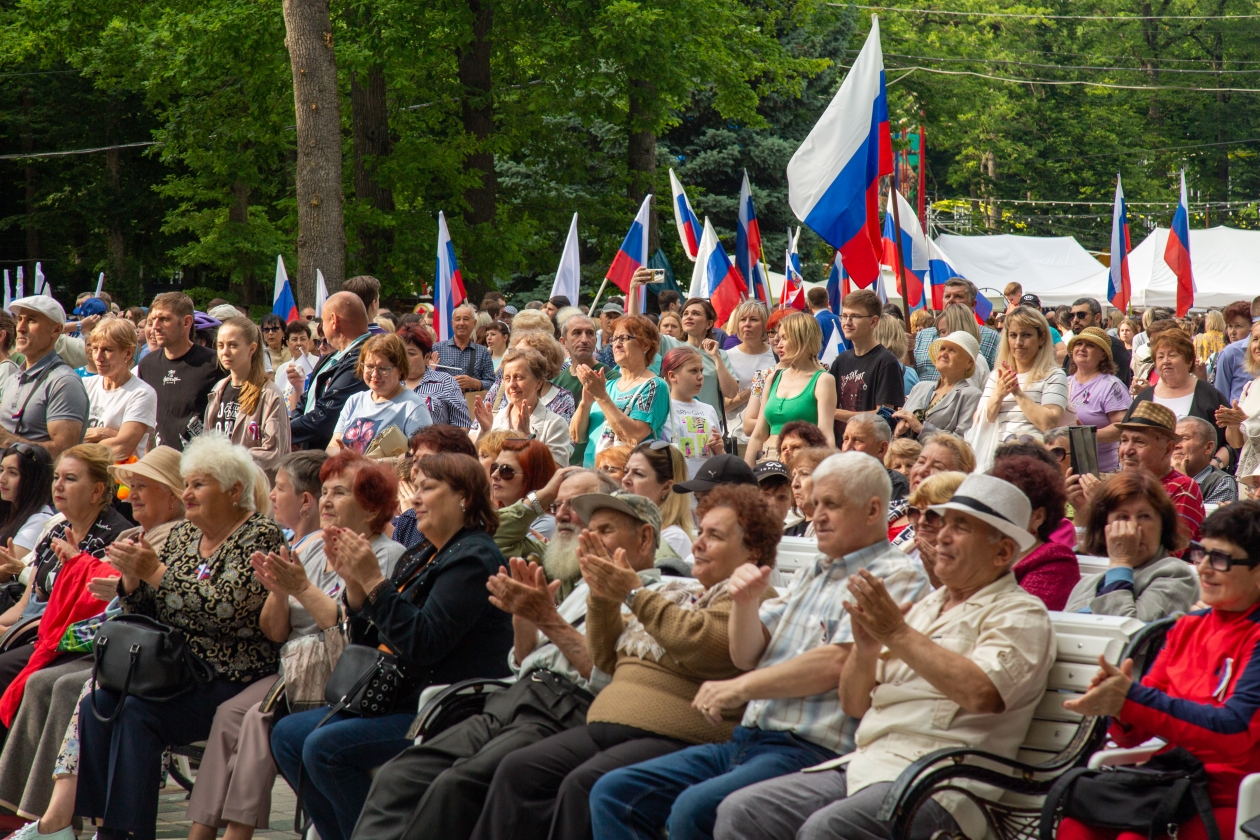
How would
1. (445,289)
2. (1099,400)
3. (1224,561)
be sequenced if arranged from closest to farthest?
(1224,561)
(1099,400)
(445,289)

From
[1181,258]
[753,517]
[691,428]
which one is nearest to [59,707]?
[753,517]

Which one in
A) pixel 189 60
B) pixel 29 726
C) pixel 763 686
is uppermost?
pixel 189 60

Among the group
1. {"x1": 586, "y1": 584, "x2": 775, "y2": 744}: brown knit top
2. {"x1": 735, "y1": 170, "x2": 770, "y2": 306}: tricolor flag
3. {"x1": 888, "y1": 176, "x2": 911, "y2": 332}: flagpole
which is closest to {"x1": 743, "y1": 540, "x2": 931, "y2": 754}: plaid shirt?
{"x1": 586, "y1": 584, "x2": 775, "y2": 744}: brown knit top

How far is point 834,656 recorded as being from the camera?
170 inches

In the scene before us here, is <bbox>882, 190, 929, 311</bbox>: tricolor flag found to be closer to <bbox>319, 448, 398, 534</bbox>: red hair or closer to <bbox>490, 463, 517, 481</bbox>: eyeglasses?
<bbox>490, 463, 517, 481</bbox>: eyeglasses

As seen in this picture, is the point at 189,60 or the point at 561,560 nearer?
the point at 561,560

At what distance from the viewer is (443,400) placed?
8.80 metres

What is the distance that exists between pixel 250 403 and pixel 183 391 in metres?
1.12

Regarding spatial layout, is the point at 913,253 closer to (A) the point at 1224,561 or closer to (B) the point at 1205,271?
(A) the point at 1224,561

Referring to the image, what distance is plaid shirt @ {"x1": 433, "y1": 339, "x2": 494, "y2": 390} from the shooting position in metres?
12.0

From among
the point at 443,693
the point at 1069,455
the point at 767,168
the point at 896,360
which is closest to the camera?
the point at 443,693

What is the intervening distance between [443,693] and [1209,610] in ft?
8.52

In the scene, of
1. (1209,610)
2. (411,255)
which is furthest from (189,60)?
(1209,610)

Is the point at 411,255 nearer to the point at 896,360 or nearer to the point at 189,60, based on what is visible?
the point at 189,60
